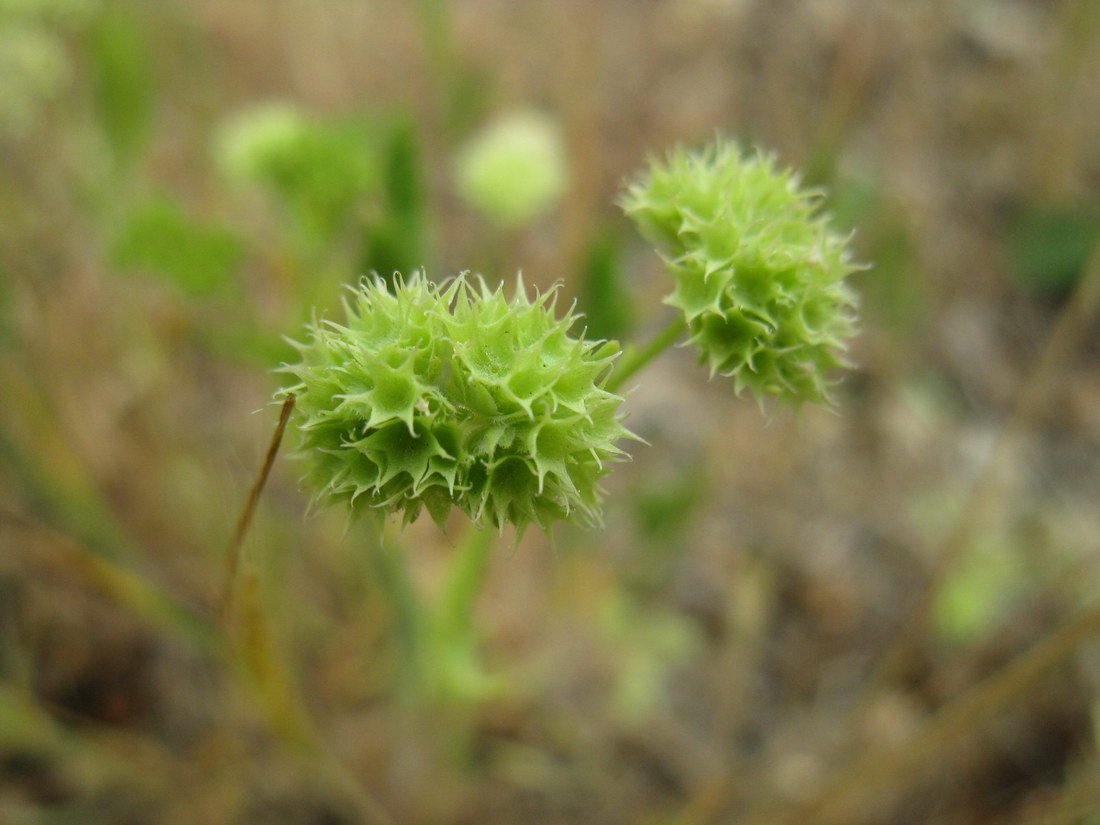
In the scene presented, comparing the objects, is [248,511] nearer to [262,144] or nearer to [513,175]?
[262,144]

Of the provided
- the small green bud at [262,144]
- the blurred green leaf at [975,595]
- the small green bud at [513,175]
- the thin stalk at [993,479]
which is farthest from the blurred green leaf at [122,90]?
the blurred green leaf at [975,595]

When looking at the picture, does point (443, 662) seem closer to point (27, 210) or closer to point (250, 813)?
point (250, 813)

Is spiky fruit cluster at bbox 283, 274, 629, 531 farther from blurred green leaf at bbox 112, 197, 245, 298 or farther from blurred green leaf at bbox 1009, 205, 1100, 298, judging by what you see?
blurred green leaf at bbox 1009, 205, 1100, 298

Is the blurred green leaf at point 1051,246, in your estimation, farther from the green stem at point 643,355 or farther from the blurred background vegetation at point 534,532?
the green stem at point 643,355

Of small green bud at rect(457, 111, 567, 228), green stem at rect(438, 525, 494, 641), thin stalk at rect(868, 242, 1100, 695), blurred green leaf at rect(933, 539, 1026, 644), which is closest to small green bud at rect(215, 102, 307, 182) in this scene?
small green bud at rect(457, 111, 567, 228)

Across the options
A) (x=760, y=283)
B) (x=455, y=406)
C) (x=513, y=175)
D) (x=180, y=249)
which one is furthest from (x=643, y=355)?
(x=513, y=175)

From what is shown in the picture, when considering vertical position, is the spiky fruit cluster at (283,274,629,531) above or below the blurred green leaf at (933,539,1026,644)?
below
